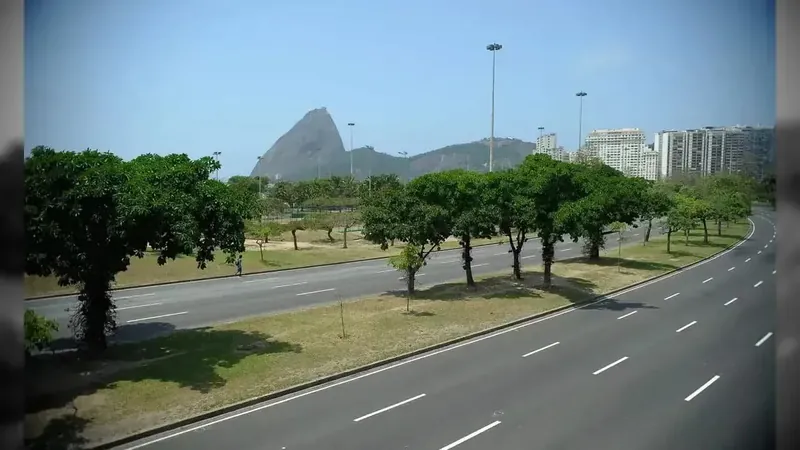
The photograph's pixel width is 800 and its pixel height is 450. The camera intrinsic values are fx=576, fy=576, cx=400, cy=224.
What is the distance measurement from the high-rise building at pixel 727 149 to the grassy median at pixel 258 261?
322 inches

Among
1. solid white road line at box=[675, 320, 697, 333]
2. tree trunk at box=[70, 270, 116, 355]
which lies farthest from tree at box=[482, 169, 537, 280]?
tree trunk at box=[70, 270, 116, 355]

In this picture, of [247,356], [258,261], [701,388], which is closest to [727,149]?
[701,388]

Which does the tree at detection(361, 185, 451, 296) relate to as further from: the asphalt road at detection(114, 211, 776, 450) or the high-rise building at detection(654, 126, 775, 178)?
the high-rise building at detection(654, 126, 775, 178)

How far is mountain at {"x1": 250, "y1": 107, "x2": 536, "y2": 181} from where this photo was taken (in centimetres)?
2694

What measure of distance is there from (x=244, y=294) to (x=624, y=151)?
20.2 metres

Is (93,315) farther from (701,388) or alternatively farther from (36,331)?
(701,388)

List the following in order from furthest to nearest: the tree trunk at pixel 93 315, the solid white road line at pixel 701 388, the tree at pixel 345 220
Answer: the tree at pixel 345 220 → the tree trunk at pixel 93 315 → the solid white road line at pixel 701 388

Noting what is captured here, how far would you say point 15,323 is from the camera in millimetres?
6008

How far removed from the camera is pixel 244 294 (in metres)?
15.9

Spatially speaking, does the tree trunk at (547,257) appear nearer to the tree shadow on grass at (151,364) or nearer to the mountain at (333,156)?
the mountain at (333,156)

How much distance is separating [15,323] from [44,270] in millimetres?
1415

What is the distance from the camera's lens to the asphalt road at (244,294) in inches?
446

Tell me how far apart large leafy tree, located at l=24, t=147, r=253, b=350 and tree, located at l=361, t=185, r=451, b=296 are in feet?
19.1

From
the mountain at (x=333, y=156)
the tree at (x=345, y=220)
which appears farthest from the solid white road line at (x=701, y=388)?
the tree at (x=345, y=220)
